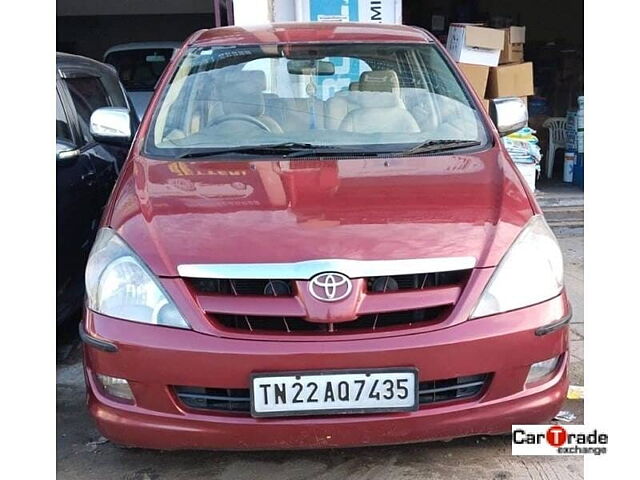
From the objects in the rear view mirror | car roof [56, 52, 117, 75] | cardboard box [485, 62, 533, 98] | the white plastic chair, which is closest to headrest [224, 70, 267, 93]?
the rear view mirror

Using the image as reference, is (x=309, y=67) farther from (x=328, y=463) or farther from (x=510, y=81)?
(x=510, y=81)

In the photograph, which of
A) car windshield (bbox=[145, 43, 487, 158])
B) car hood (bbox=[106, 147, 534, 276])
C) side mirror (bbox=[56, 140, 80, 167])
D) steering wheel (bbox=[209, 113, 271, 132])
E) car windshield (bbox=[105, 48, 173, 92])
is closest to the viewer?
car hood (bbox=[106, 147, 534, 276])

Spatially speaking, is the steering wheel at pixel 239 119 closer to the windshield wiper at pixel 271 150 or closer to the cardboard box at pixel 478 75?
the windshield wiper at pixel 271 150

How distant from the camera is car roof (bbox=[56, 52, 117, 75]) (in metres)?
4.30

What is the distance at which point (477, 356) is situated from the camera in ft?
7.45

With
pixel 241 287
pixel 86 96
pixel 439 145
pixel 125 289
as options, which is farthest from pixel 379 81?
pixel 86 96

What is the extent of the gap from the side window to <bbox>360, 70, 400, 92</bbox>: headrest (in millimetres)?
1767

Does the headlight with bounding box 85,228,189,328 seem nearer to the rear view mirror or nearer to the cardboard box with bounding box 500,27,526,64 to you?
the rear view mirror

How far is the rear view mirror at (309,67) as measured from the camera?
3449mm

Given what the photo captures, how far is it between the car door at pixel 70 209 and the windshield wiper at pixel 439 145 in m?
1.79

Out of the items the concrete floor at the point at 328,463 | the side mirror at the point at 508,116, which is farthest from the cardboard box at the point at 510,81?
the concrete floor at the point at 328,463

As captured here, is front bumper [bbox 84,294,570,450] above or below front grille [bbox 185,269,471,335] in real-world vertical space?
below

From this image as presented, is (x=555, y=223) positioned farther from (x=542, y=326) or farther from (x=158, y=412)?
(x=158, y=412)
